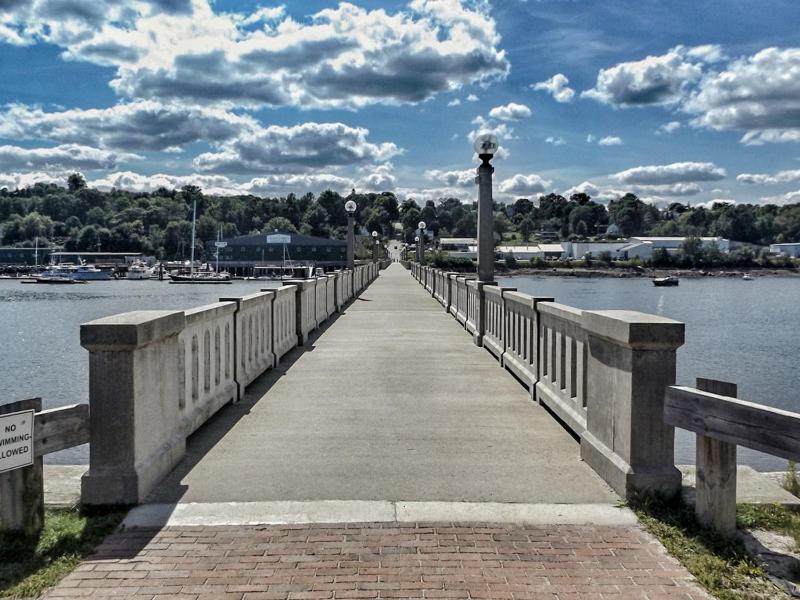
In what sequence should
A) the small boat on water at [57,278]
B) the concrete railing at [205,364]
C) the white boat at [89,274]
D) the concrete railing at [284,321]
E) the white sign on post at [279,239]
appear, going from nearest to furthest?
the concrete railing at [205,364] < the concrete railing at [284,321] < the small boat on water at [57,278] < the white sign on post at [279,239] < the white boat at [89,274]

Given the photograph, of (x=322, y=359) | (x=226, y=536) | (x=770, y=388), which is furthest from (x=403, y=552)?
(x=770, y=388)

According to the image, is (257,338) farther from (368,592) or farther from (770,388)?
(770,388)

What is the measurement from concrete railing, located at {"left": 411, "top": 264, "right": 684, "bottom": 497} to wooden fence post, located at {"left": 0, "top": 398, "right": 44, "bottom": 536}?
3.83 m

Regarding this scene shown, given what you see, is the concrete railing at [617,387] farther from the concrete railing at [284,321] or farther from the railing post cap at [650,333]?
the concrete railing at [284,321]

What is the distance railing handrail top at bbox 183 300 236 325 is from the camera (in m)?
6.18

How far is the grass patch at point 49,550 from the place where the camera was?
12.2ft

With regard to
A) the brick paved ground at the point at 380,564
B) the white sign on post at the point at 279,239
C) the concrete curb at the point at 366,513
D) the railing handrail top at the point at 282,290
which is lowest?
the brick paved ground at the point at 380,564

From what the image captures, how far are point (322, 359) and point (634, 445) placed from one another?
7.19 meters

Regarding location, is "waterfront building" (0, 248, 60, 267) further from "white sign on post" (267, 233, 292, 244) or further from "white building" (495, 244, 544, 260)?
"white building" (495, 244, 544, 260)

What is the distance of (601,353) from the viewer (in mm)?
5426

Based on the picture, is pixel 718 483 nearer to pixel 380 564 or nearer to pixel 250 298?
pixel 380 564

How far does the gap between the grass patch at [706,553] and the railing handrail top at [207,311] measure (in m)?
3.90

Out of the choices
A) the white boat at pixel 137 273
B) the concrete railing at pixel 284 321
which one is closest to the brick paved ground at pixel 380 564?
the concrete railing at pixel 284 321

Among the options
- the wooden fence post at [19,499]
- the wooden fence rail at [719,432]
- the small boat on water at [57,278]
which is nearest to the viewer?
the wooden fence rail at [719,432]
